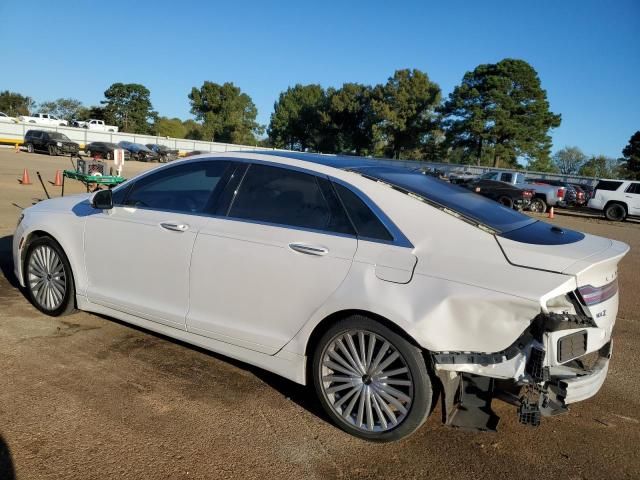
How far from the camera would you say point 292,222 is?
3305 mm

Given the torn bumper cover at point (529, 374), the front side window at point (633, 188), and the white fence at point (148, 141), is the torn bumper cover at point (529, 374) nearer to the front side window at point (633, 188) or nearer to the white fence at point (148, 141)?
the front side window at point (633, 188)

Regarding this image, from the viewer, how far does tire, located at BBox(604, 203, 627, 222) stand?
75.0 ft

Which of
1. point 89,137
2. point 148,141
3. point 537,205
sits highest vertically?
point 148,141

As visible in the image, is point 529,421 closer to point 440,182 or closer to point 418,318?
point 418,318

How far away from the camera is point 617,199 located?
74.9 feet

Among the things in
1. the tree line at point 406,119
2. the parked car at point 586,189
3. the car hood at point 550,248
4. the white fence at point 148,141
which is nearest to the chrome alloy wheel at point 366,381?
the car hood at point 550,248

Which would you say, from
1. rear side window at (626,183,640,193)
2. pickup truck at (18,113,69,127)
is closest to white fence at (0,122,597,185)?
pickup truck at (18,113,69,127)

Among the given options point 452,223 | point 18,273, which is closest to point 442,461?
point 452,223

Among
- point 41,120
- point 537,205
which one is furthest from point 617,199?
point 41,120

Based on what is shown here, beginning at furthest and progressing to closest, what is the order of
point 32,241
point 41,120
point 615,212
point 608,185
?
point 41,120
point 608,185
point 615,212
point 32,241

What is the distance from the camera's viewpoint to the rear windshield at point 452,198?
304 cm

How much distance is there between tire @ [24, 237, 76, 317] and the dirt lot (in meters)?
0.39

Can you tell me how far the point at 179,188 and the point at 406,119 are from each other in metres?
63.5

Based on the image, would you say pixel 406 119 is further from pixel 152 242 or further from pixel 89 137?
pixel 152 242
